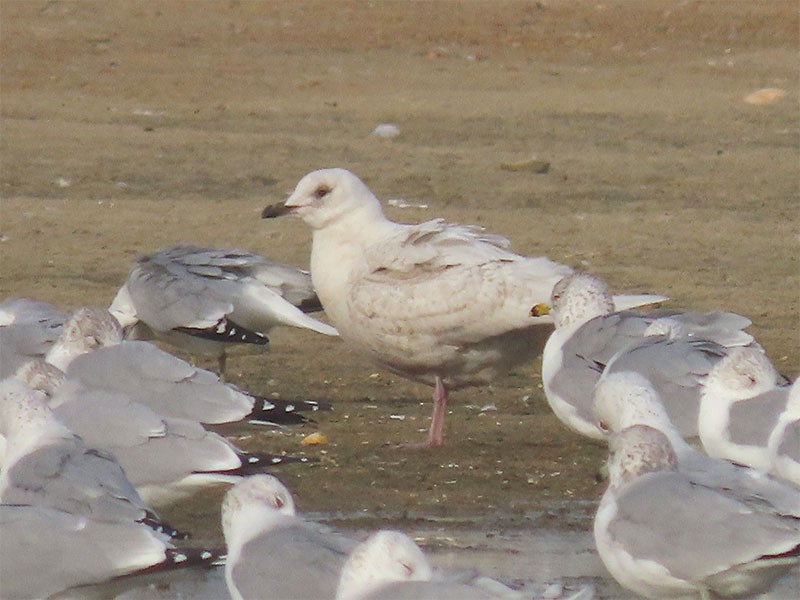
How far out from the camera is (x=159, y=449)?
6156mm

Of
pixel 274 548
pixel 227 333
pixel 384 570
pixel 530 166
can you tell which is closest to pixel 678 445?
pixel 274 548

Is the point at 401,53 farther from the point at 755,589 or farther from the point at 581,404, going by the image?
the point at 755,589

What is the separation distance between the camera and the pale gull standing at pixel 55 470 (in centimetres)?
524

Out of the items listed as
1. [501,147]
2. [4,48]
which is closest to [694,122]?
[501,147]

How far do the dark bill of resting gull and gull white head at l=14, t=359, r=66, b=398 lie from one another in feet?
7.32

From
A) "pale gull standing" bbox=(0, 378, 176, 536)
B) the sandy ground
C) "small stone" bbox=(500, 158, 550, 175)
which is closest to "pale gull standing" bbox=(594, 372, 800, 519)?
the sandy ground

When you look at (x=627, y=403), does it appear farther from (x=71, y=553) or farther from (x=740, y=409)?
(x=71, y=553)

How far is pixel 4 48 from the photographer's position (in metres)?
18.1

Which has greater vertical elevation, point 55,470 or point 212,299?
point 55,470

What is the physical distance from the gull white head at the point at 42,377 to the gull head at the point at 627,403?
189cm

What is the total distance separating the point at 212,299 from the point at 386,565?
4.50m

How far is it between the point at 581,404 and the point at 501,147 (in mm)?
7901

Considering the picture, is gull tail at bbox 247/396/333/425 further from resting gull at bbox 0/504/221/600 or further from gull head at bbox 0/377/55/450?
resting gull at bbox 0/504/221/600

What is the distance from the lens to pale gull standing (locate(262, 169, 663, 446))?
8070 millimetres
